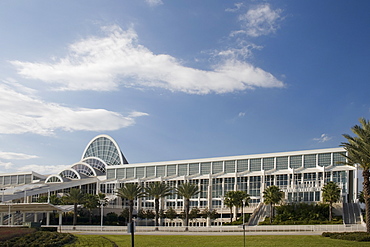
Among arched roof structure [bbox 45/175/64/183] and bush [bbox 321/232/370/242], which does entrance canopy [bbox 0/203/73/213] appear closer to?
arched roof structure [bbox 45/175/64/183]

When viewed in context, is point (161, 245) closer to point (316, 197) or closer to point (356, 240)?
point (356, 240)

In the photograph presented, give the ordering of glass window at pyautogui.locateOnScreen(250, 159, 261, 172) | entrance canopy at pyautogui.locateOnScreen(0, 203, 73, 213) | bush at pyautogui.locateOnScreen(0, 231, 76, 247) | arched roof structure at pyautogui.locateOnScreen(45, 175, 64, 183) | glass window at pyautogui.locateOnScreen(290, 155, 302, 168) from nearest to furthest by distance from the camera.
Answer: bush at pyautogui.locateOnScreen(0, 231, 76, 247) < entrance canopy at pyautogui.locateOnScreen(0, 203, 73, 213) < glass window at pyautogui.locateOnScreen(290, 155, 302, 168) < glass window at pyautogui.locateOnScreen(250, 159, 261, 172) < arched roof structure at pyautogui.locateOnScreen(45, 175, 64, 183)

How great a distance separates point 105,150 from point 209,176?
39334mm

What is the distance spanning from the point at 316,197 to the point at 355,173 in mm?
7994

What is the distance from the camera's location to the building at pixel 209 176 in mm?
78938

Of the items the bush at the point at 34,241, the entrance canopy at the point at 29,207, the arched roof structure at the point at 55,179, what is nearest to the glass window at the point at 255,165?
the entrance canopy at the point at 29,207

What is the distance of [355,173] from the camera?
250 feet

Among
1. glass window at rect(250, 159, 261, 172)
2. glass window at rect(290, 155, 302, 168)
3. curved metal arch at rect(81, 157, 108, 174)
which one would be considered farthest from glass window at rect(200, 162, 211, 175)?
curved metal arch at rect(81, 157, 108, 174)

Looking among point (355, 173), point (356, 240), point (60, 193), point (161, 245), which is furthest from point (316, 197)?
point (60, 193)

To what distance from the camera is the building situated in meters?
78.9

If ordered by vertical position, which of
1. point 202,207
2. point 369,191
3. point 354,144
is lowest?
point 202,207

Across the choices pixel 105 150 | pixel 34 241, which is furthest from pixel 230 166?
pixel 34 241

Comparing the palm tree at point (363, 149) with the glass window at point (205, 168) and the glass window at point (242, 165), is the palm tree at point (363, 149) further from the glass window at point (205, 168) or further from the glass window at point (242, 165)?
the glass window at point (205, 168)

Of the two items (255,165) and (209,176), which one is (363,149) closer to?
(255,165)
